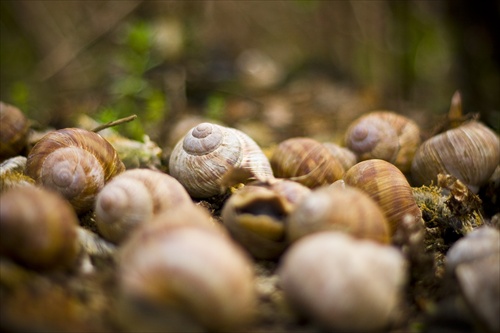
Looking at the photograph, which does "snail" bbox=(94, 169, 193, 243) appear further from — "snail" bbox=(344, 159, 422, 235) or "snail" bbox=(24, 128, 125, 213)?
"snail" bbox=(344, 159, 422, 235)

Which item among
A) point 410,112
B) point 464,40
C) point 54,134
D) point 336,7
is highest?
point 54,134

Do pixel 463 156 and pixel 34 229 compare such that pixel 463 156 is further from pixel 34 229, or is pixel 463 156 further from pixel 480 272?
pixel 34 229

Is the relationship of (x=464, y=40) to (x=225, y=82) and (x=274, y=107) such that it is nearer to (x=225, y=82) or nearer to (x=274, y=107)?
(x=274, y=107)

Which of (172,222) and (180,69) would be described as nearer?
(172,222)

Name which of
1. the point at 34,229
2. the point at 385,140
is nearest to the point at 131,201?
the point at 34,229

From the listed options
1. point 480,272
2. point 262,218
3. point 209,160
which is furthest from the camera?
point 209,160

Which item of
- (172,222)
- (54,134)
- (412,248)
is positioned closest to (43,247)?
(172,222)
